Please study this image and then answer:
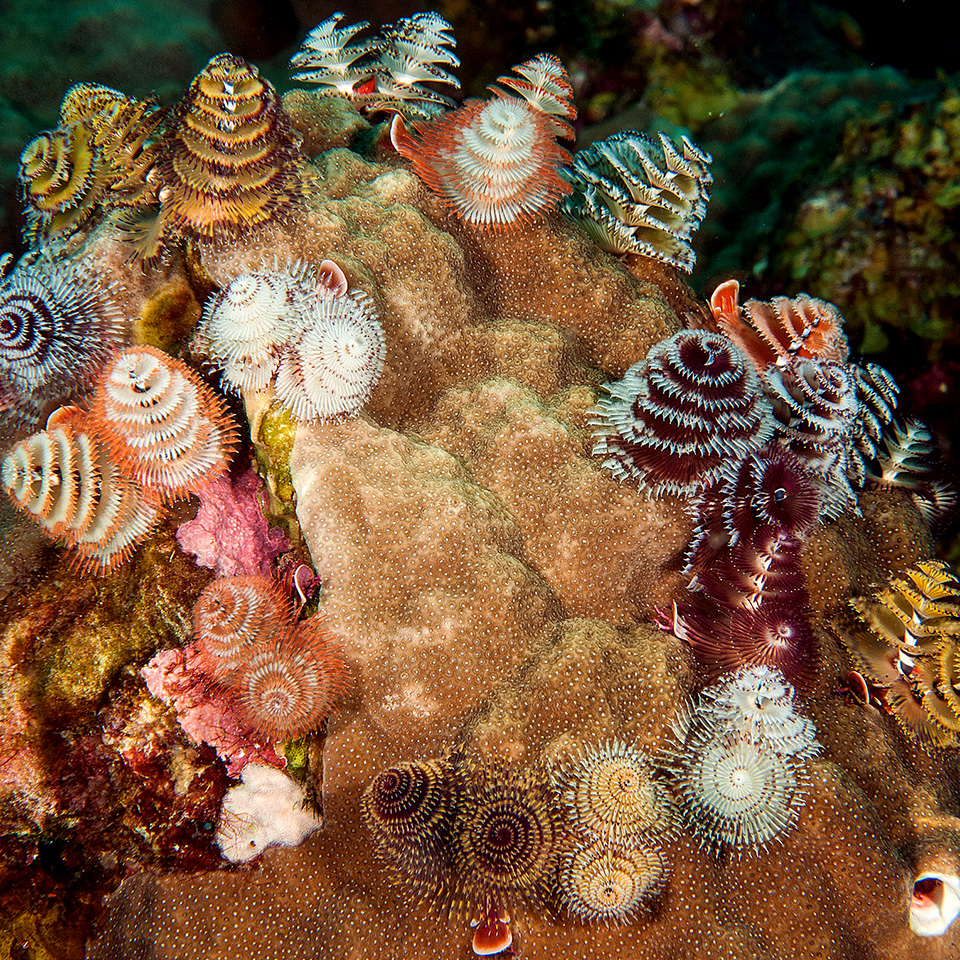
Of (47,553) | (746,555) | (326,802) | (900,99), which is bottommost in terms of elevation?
(326,802)

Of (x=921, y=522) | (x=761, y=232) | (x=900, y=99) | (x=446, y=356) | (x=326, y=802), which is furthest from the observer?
(x=761, y=232)

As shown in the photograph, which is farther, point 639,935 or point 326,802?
point 326,802

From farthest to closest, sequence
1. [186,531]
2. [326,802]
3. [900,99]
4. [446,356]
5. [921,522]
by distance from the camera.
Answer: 1. [900,99]
2. [921,522]
3. [446,356]
4. [186,531]
5. [326,802]

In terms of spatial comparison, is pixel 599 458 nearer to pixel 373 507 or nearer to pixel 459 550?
pixel 459 550

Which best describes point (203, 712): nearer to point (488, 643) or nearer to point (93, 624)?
point (93, 624)

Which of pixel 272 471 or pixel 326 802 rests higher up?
pixel 272 471

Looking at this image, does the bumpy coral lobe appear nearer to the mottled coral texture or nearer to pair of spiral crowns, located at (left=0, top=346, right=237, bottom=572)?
the mottled coral texture

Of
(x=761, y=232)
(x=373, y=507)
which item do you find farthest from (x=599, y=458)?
(x=761, y=232)
